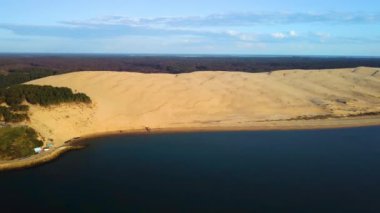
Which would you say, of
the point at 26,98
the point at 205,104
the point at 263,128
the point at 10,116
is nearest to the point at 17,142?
the point at 10,116

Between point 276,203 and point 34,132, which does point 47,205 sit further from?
point 34,132

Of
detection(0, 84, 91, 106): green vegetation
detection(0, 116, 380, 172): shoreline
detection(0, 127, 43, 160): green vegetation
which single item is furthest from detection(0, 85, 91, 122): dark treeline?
detection(0, 116, 380, 172): shoreline

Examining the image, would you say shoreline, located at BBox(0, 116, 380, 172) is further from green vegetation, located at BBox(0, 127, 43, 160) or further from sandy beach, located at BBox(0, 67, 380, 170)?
green vegetation, located at BBox(0, 127, 43, 160)

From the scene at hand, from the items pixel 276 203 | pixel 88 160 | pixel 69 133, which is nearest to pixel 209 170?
pixel 276 203

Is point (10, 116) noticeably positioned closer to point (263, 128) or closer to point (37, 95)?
point (37, 95)

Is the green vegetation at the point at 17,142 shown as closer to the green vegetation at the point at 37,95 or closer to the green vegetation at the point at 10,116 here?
the green vegetation at the point at 10,116
